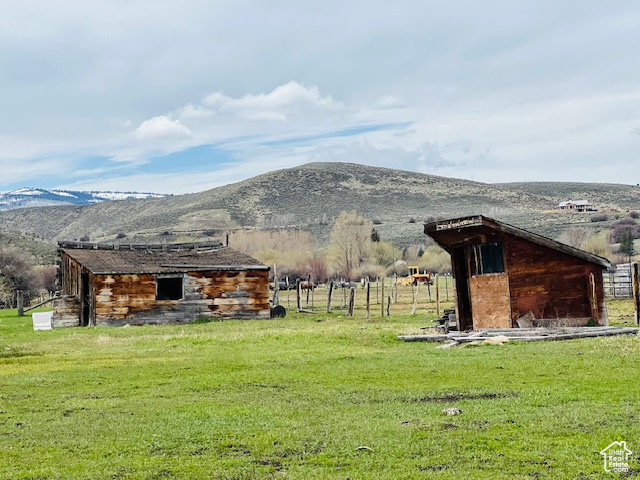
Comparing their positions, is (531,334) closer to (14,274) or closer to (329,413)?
(329,413)

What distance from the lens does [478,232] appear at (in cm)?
2605

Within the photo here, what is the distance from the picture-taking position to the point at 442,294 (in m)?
61.8

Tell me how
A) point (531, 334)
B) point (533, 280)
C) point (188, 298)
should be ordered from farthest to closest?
1. point (188, 298)
2. point (533, 280)
3. point (531, 334)

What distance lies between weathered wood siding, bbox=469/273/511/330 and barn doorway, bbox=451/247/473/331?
1891 millimetres

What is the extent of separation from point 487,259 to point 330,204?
118481mm

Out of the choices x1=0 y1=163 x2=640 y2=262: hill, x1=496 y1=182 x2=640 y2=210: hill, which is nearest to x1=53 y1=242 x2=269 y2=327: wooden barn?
x1=0 y1=163 x2=640 y2=262: hill

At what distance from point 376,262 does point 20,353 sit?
76.4m

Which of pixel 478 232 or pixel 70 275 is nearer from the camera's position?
pixel 478 232

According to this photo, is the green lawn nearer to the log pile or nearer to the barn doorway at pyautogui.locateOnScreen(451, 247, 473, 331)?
the log pile

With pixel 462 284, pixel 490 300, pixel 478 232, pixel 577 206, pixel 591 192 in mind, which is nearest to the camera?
pixel 490 300

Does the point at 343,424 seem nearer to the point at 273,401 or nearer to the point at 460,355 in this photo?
the point at 273,401

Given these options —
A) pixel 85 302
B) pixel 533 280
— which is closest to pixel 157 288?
pixel 85 302

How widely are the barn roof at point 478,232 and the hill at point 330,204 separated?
289 ft

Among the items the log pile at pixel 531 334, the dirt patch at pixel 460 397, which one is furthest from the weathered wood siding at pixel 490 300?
the dirt patch at pixel 460 397
